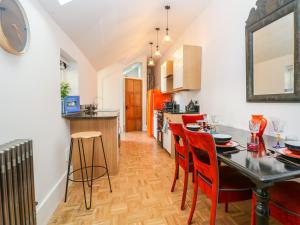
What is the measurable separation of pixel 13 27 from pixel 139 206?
6.49ft

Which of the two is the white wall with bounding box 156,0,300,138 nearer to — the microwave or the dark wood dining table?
the dark wood dining table

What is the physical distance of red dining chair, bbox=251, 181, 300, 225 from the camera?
95 cm

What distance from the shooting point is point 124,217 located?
5.56 ft

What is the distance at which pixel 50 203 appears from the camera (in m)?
1.74

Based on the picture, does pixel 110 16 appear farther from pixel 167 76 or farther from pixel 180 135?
pixel 167 76

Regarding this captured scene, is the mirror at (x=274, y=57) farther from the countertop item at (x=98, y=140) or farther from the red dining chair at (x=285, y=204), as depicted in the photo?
the countertop item at (x=98, y=140)

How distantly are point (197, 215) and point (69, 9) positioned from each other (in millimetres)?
2613

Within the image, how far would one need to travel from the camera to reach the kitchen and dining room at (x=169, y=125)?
1105mm

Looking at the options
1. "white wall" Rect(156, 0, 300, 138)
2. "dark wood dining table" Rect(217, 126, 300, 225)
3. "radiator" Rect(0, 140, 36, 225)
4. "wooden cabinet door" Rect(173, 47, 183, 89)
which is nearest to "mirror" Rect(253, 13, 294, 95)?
"white wall" Rect(156, 0, 300, 138)

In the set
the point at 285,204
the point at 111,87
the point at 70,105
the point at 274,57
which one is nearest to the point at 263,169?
the point at 285,204

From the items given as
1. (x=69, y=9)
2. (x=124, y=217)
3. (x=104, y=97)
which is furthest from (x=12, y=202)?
(x=104, y=97)

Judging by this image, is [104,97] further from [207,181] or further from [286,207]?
[286,207]

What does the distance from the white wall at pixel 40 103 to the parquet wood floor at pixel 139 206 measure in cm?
25

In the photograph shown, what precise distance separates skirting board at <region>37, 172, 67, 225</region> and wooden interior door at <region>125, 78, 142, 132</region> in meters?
4.75
